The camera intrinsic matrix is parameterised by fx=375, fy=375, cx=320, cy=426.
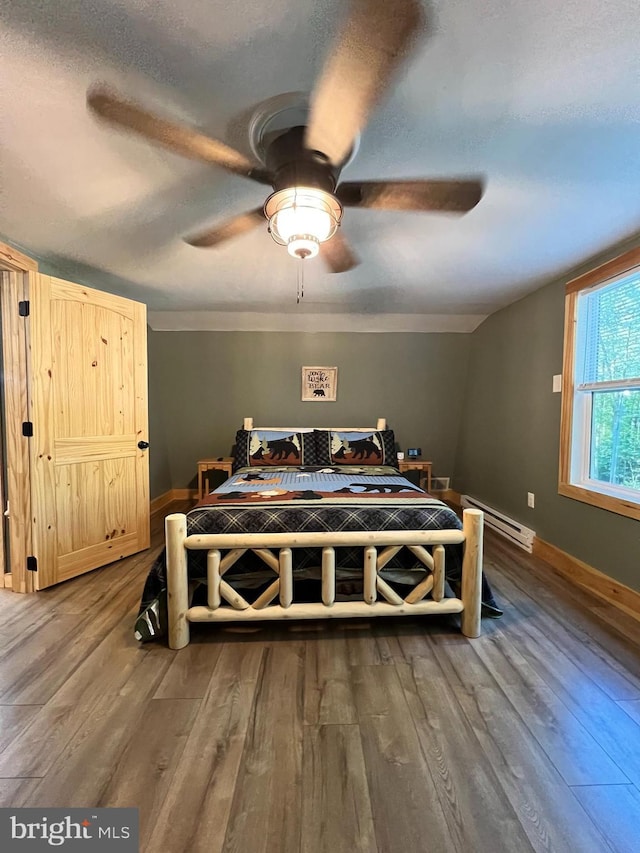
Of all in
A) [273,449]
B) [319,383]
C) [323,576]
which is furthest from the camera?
[319,383]

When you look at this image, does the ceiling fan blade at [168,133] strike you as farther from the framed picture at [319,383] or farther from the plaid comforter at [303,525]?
the framed picture at [319,383]

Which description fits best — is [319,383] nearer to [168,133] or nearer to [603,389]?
[603,389]

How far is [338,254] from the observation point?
→ 7.78ft

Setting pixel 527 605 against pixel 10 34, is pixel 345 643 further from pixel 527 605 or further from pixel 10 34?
pixel 10 34

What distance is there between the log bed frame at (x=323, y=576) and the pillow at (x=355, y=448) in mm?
1736

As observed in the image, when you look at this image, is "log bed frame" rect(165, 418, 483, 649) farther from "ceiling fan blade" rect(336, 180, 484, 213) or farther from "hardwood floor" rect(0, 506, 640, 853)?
"ceiling fan blade" rect(336, 180, 484, 213)

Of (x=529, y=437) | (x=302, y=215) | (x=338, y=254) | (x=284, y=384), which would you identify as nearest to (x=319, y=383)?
(x=284, y=384)

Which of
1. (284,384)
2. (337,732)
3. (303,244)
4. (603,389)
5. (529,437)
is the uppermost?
(303,244)

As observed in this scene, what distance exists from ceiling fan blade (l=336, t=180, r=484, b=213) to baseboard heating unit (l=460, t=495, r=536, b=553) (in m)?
2.53

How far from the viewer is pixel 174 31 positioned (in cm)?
103

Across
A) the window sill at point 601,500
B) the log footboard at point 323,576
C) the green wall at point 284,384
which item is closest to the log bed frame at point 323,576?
the log footboard at point 323,576

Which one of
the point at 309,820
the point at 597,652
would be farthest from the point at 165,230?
the point at 597,652

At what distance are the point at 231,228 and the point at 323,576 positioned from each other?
1816 mm

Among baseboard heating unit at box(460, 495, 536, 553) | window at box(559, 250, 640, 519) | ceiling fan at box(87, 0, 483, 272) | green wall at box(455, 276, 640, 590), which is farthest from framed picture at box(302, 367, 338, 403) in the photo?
ceiling fan at box(87, 0, 483, 272)
